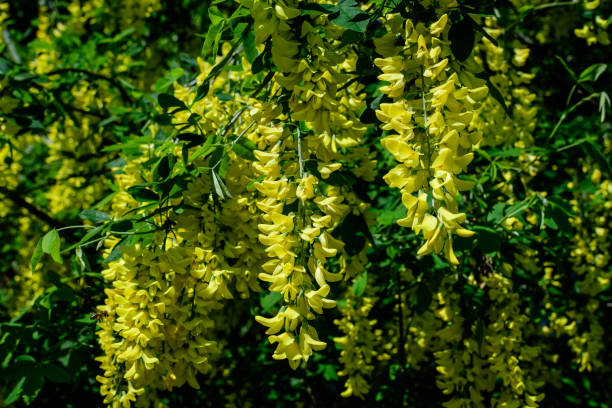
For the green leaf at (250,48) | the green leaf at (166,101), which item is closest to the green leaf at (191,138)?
the green leaf at (166,101)

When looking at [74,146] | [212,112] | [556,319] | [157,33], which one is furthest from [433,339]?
[157,33]

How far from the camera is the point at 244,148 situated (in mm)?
1405

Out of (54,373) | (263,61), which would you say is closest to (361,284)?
(263,61)

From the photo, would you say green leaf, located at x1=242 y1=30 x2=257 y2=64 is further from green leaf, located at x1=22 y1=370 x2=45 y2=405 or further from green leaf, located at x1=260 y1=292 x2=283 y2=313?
green leaf, located at x1=22 y1=370 x2=45 y2=405

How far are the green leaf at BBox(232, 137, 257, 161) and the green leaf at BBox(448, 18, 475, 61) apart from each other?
0.63 m

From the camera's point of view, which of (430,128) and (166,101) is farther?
(166,101)

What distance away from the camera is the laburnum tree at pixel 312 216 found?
1119 mm

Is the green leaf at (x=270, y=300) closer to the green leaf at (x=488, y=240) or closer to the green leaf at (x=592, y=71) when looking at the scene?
the green leaf at (x=488, y=240)

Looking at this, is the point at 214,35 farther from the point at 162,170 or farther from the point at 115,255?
the point at 115,255

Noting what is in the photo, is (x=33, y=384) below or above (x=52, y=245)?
below

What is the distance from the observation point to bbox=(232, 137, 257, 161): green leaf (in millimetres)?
1399

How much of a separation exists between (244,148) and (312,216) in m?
0.40

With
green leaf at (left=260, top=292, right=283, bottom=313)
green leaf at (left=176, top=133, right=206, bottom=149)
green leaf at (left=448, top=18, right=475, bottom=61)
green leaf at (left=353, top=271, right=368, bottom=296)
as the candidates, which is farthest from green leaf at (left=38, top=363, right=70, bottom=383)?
green leaf at (left=448, top=18, right=475, bottom=61)

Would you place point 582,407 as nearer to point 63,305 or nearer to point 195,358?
point 195,358
